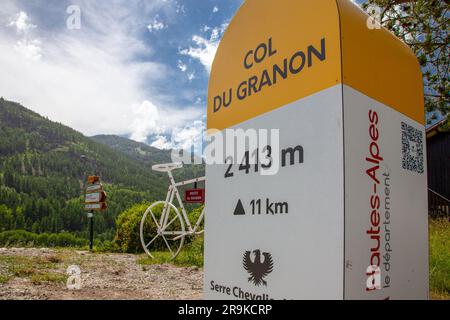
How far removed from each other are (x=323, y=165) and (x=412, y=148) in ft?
2.83

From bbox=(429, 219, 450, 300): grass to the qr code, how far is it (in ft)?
8.64

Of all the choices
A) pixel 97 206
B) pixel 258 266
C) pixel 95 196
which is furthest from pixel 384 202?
pixel 95 196

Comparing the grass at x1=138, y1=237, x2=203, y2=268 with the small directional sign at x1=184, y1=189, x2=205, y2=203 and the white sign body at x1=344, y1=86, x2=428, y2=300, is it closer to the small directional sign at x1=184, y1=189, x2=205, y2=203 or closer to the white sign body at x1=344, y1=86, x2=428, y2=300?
the small directional sign at x1=184, y1=189, x2=205, y2=203

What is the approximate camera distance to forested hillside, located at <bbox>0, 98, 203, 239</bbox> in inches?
1420

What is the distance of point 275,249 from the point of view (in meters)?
2.25

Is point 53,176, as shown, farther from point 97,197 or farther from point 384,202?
point 384,202

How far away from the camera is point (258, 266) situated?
93.1 inches

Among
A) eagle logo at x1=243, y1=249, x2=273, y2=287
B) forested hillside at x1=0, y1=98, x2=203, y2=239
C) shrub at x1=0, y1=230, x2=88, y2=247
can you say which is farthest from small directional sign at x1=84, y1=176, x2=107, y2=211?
forested hillside at x1=0, y1=98, x2=203, y2=239

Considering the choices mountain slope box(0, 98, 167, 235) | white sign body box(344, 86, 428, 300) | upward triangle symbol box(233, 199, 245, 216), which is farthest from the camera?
mountain slope box(0, 98, 167, 235)

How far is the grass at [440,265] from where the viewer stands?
15.1 feet

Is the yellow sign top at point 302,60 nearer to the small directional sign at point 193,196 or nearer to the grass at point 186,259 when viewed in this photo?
the small directional sign at point 193,196
